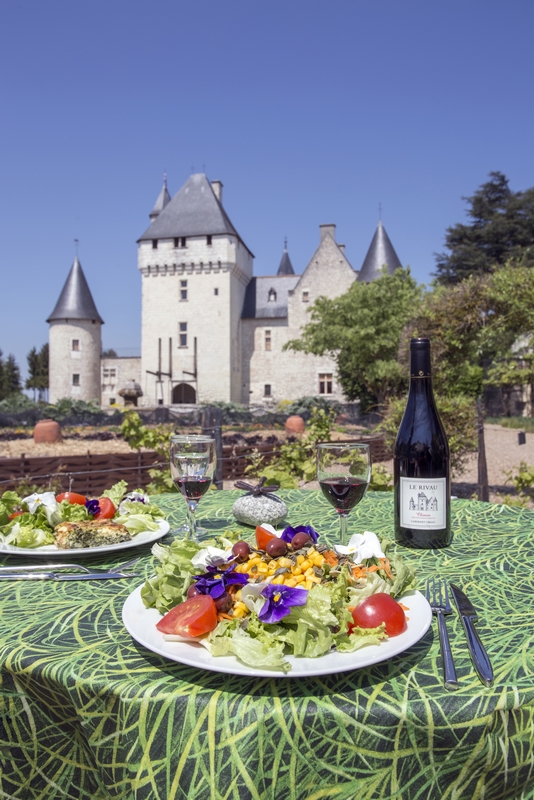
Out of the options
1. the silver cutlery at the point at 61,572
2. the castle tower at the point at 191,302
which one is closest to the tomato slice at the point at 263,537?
the silver cutlery at the point at 61,572

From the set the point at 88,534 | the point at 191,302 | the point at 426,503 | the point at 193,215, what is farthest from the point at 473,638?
the point at 193,215

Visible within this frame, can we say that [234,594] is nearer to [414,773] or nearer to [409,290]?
[414,773]

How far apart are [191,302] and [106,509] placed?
41.6m

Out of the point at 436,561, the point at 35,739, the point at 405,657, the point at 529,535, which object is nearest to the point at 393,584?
the point at 405,657

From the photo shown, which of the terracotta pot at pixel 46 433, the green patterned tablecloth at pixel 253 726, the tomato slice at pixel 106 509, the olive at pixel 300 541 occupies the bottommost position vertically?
the terracotta pot at pixel 46 433

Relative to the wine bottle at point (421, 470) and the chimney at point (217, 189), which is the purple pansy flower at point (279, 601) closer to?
the wine bottle at point (421, 470)

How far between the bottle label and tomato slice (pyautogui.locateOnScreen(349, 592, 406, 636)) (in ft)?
2.36

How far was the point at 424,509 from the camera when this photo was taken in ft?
5.43

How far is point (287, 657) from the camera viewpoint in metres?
0.88

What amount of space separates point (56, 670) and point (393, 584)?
0.60m

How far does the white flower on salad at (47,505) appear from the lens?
1725 millimetres

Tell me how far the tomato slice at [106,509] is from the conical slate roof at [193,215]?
4152 cm

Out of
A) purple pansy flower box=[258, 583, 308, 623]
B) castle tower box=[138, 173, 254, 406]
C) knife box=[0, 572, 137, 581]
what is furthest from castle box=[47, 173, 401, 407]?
purple pansy flower box=[258, 583, 308, 623]

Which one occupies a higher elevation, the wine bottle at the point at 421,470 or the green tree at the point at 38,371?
the green tree at the point at 38,371
